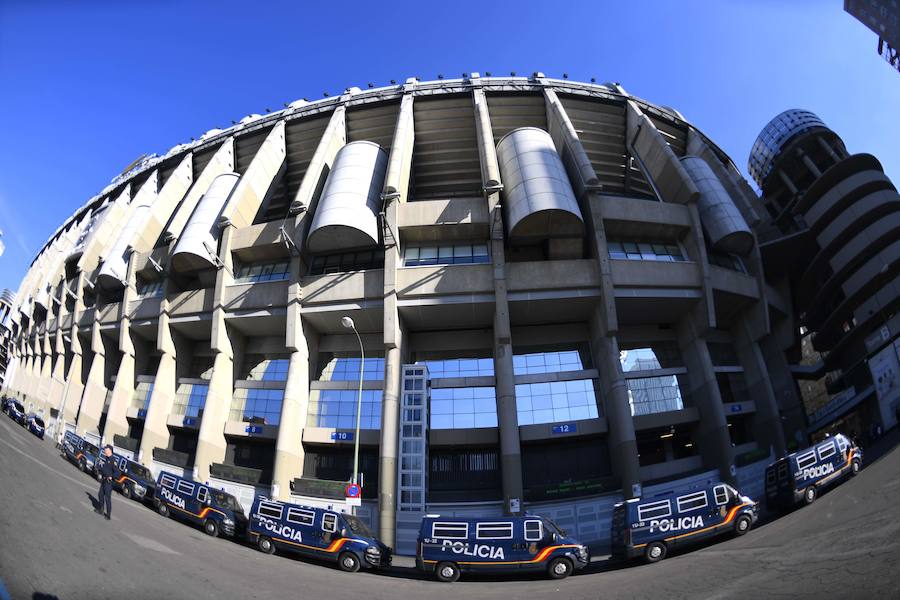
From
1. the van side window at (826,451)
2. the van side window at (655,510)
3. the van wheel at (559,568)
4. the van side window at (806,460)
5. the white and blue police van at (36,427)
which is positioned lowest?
the van wheel at (559,568)

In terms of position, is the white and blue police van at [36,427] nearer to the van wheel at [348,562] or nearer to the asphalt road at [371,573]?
the asphalt road at [371,573]

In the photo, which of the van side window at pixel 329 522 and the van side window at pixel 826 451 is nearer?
the van side window at pixel 329 522

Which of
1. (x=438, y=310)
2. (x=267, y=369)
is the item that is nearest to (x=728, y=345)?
(x=438, y=310)

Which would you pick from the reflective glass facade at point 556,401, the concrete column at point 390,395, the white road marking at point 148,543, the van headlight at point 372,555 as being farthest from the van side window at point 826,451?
the white road marking at point 148,543

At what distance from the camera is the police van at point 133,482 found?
20.2m

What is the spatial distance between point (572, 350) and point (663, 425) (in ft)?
23.6

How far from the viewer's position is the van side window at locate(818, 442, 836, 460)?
16.4m

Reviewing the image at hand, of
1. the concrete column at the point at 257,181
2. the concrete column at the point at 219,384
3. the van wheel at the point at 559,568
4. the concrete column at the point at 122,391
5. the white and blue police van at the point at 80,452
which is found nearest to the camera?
the van wheel at the point at 559,568

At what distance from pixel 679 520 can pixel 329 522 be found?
40.0 ft

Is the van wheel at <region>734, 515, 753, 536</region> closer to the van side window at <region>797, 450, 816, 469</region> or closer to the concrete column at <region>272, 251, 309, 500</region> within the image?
the van side window at <region>797, 450, 816, 469</region>

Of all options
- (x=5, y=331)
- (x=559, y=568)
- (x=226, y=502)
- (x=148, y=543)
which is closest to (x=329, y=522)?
(x=148, y=543)

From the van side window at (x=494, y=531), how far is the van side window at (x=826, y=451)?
1312 centimetres

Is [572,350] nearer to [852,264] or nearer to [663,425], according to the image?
[663,425]

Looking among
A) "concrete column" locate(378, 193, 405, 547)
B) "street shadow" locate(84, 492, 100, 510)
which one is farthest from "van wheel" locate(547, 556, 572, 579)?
"street shadow" locate(84, 492, 100, 510)
